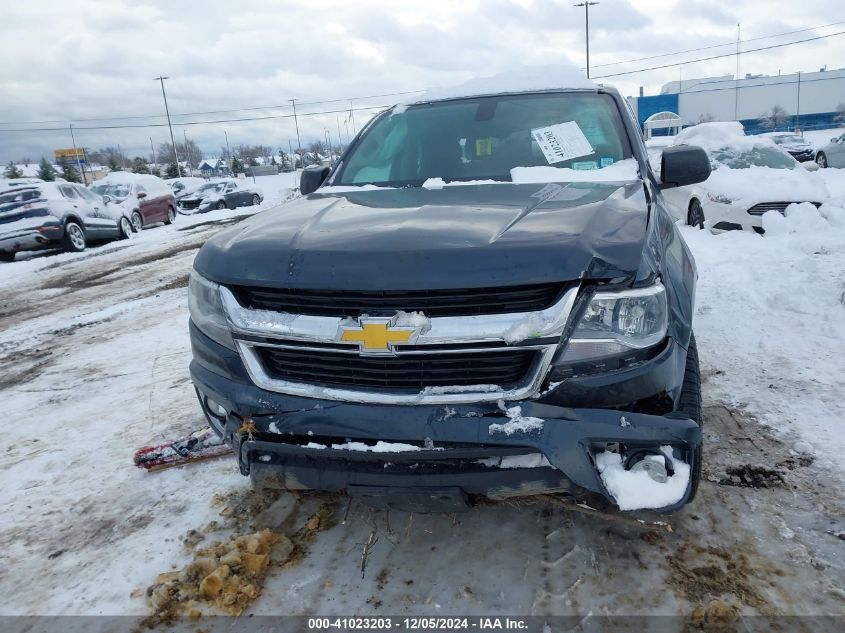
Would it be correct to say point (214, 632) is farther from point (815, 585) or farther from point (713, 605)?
point (815, 585)

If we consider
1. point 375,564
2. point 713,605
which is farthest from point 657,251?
point 375,564

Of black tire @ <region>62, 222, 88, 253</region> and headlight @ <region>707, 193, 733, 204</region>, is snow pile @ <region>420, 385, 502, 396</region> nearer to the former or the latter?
headlight @ <region>707, 193, 733, 204</region>

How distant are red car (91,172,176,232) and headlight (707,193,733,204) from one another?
46.4 feet

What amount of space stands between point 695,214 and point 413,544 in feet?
29.4

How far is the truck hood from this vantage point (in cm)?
194

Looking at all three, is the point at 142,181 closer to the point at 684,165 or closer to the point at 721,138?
the point at 721,138

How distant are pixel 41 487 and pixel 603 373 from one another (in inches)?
111

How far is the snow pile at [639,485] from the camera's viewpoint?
6.34ft

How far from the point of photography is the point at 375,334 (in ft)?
6.61

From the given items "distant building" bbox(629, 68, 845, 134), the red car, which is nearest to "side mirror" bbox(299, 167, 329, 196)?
the red car

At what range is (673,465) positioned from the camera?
1.96m

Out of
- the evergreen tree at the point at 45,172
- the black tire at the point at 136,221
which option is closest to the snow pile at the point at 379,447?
the black tire at the point at 136,221

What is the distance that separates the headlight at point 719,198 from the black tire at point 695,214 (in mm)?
253

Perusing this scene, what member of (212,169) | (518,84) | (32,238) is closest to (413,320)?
(518,84)
